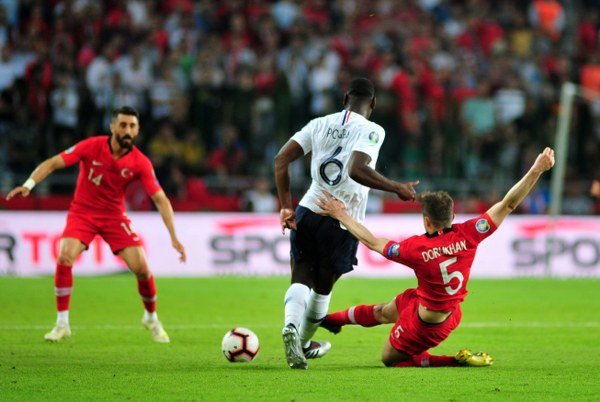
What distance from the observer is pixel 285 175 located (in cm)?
833

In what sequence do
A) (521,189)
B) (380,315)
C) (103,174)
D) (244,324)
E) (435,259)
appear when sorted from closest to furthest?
(521,189)
(435,259)
(380,315)
(103,174)
(244,324)

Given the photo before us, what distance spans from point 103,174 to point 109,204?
33cm

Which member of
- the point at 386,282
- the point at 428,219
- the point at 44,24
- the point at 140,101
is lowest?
the point at 386,282

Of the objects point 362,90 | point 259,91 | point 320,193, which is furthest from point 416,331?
point 259,91

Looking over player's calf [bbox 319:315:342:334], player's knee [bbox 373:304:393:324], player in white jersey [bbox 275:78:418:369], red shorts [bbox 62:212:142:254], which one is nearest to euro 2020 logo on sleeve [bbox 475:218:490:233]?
player in white jersey [bbox 275:78:418:369]

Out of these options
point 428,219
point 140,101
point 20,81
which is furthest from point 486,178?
point 428,219

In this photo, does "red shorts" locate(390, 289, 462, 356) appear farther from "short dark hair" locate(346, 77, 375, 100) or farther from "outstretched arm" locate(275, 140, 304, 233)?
"short dark hair" locate(346, 77, 375, 100)

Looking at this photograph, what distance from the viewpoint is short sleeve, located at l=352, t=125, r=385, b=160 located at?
791 centimetres

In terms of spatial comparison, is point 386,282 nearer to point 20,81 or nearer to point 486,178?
point 486,178

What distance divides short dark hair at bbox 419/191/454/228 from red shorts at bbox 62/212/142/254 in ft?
12.2

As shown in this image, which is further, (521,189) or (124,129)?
(124,129)

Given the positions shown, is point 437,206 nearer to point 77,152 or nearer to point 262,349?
point 262,349

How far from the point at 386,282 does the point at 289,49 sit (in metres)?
5.63

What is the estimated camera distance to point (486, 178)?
67.4 ft
